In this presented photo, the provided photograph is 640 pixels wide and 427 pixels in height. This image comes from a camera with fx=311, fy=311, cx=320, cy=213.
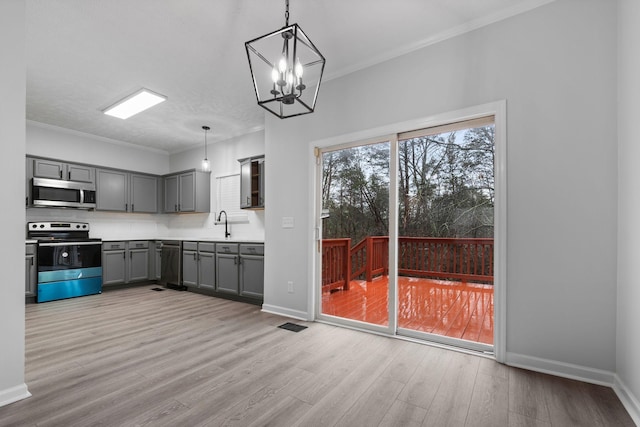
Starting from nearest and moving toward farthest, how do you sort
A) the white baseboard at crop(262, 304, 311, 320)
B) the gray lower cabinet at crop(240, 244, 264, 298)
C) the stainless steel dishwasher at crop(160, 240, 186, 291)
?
1. the white baseboard at crop(262, 304, 311, 320)
2. the gray lower cabinet at crop(240, 244, 264, 298)
3. the stainless steel dishwasher at crop(160, 240, 186, 291)

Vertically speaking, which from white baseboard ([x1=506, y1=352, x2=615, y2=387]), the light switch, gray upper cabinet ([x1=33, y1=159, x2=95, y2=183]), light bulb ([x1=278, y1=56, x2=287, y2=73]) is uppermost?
light bulb ([x1=278, y1=56, x2=287, y2=73])

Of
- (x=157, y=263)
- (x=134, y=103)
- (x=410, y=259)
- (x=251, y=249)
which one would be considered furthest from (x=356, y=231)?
(x=157, y=263)

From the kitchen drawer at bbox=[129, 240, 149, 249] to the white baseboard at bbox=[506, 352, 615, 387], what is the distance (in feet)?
19.7

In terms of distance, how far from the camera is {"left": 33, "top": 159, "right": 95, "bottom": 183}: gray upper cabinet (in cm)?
490

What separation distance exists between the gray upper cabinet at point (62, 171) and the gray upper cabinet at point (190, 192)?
135 cm

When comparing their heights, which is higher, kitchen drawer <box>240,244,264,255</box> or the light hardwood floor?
kitchen drawer <box>240,244,264,255</box>

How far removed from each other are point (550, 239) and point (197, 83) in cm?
393

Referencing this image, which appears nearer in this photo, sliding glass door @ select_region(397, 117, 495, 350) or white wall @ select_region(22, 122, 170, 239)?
sliding glass door @ select_region(397, 117, 495, 350)

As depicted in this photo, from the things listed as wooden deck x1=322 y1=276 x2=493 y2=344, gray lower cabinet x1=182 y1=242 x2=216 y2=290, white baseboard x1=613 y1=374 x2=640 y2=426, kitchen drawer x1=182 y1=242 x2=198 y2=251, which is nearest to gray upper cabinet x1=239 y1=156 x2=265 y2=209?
gray lower cabinet x1=182 y1=242 x2=216 y2=290

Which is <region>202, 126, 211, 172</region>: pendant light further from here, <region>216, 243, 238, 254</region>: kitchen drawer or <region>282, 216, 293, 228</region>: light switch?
<region>282, 216, 293, 228</region>: light switch

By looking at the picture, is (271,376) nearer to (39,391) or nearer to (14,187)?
(39,391)

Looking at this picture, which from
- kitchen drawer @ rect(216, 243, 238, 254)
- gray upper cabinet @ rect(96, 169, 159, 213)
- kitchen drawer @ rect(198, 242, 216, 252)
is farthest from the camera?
gray upper cabinet @ rect(96, 169, 159, 213)

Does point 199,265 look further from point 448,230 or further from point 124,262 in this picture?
point 448,230

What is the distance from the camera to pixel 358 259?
3.68m
